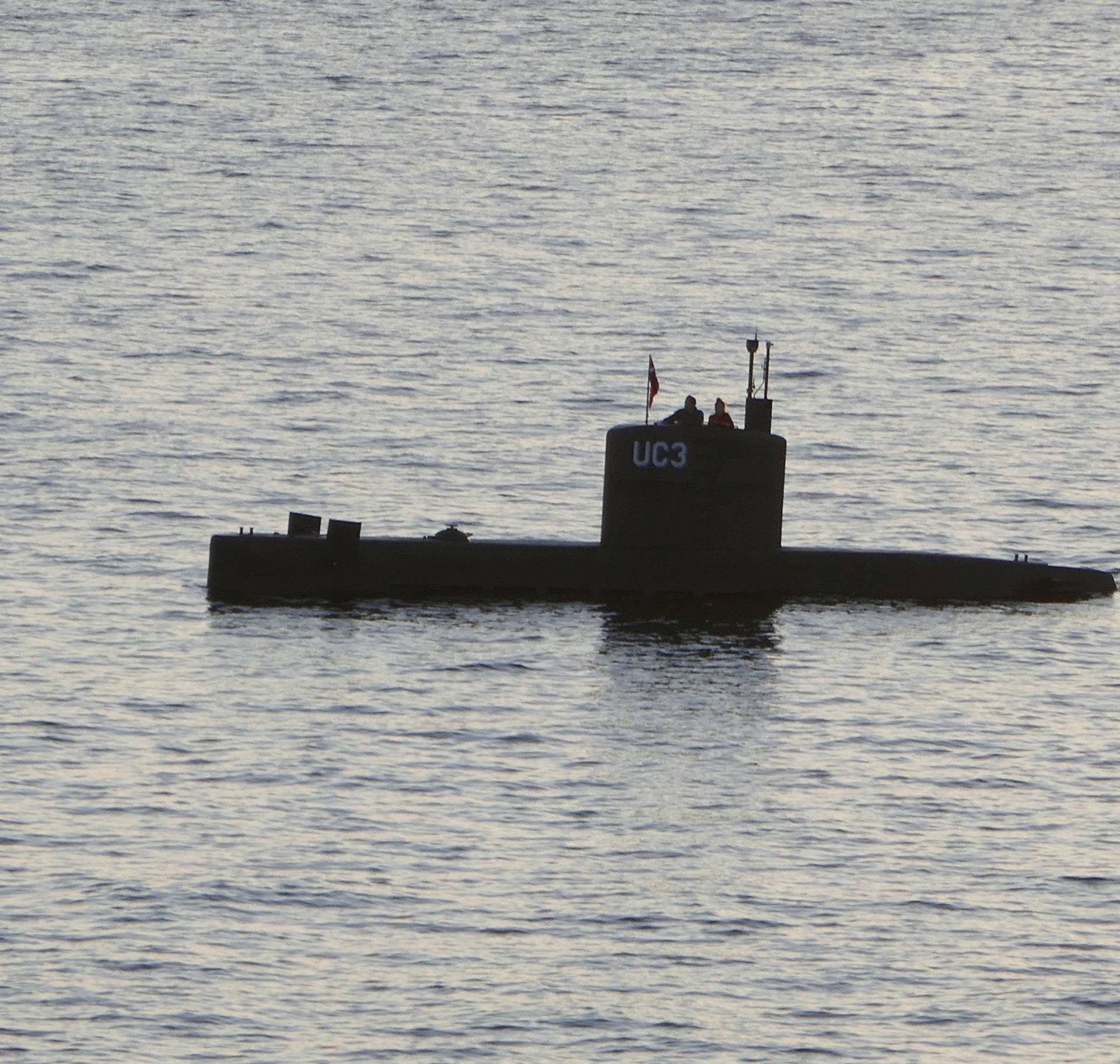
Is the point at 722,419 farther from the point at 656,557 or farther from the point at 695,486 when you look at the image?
the point at 656,557

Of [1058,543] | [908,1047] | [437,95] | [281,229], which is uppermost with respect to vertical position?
[437,95]

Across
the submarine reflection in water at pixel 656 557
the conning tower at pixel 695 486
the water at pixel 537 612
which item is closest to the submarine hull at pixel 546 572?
the submarine reflection in water at pixel 656 557

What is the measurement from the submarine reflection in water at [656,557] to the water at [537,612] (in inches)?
42.9

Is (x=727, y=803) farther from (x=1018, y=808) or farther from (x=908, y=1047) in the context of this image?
(x=908, y=1047)

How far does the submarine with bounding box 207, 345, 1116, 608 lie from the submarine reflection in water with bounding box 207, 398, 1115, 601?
0.02 m

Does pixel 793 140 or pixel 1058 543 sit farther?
pixel 793 140

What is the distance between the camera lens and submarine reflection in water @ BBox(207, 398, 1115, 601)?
47.9m

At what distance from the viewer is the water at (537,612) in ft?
96.1

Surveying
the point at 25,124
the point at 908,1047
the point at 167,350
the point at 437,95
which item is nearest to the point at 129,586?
the point at 908,1047

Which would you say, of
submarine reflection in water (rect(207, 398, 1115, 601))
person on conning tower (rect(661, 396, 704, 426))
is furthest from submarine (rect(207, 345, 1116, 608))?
person on conning tower (rect(661, 396, 704, 426))

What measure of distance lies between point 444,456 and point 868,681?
29.4 metres

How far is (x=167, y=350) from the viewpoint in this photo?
287ft

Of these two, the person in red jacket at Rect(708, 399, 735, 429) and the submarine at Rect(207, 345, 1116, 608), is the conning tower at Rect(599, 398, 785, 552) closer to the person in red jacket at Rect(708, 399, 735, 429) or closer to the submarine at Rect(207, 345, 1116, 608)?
the submarine at Rect(207, 345, 1116, 608)

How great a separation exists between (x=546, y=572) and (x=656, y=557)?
2177mm
